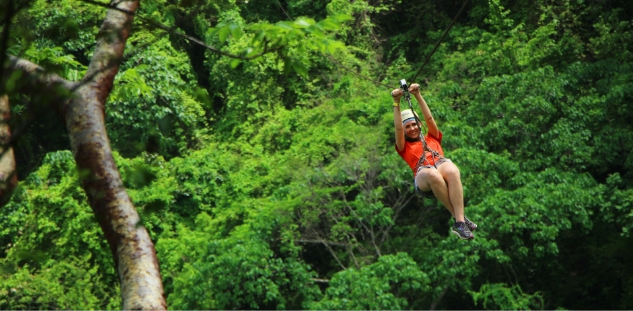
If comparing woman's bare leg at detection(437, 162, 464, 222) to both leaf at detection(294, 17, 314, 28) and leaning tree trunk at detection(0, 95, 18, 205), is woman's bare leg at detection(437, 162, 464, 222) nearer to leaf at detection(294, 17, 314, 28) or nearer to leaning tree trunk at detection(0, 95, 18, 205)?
leaf at detection(294, 17, 314, 28)

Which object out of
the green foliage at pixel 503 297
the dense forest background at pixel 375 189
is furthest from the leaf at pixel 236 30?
the green foliage at pixel 503 297

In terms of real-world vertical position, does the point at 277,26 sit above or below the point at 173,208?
above

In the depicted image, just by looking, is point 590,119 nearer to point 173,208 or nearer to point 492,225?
point 492,225

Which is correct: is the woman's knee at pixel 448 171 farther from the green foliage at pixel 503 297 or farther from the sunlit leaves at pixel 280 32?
the green foliage at pixel 503 297

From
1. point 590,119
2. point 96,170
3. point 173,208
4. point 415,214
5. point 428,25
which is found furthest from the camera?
point 428,25

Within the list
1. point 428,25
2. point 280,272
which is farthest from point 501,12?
point 280,272

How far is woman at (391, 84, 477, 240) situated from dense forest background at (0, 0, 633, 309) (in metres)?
5.19

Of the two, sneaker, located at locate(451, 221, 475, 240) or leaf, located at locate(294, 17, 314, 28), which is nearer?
leaf, located at locate(294, 17, 314, 28)

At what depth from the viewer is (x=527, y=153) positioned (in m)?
11.3

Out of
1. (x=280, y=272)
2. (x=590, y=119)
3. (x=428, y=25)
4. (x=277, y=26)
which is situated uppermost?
(x=277, y=26)

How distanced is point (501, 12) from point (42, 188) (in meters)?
6.76

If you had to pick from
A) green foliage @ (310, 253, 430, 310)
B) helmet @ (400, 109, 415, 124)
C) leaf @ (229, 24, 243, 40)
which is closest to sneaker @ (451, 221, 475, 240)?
helmet @ (400, 109, 415, 124)

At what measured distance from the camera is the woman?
4.50 metres

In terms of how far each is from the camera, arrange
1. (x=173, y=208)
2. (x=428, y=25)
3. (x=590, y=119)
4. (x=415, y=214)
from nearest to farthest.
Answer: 1. (x=590, y=119)
2. (x=415, y=214)
3. (x=173, y=208)
4. (x=428, y=25)
